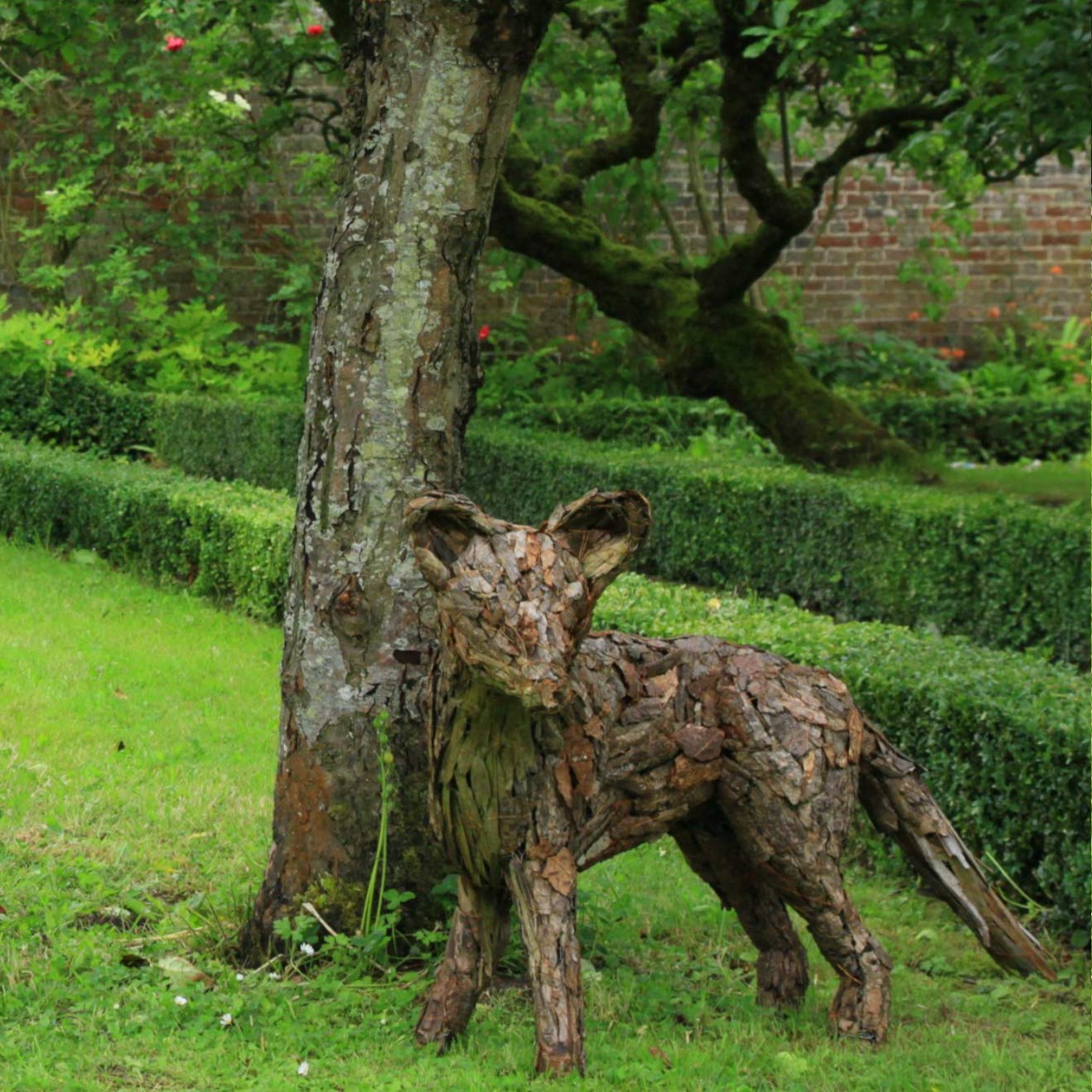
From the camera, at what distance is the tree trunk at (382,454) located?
3953 millimetres

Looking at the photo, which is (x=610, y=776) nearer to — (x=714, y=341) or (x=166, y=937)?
(x=166, y=937)

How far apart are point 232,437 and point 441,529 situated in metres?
9.71

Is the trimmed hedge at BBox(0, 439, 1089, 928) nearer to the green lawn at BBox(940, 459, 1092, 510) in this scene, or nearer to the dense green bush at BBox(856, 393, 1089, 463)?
the green lawn at BBox(940, 459, 1092, 510)

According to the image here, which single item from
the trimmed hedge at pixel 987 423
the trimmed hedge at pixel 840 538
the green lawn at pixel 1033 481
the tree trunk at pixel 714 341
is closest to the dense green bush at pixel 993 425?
the trimmed hedge at pixel 987 423

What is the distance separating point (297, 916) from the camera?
3.89 metres

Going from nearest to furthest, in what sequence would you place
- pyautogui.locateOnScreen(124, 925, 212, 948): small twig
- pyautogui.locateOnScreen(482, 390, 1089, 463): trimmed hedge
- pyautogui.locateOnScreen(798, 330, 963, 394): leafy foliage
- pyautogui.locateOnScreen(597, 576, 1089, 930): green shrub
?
pyautogui.locateOnScreen(124, 925, 212, 948): small twig → pyautogui.locateOnScreen(597, 576, 1089, 930): green shrub → pyautogui.locateOnScreen(482, 390, 1089, 463): trimmed hedge → pyautogui.locateOnScreen(798, 330, 963, 394): leafy foliage

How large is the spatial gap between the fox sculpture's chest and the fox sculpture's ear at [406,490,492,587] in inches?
9.7

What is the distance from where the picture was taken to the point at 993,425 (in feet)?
53.2

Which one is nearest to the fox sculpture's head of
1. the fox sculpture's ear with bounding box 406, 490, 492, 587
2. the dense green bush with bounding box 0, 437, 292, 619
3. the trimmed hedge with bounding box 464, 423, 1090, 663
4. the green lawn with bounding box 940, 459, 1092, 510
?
the fox sculpture's ear with bounding box 406, 490, 492, 587

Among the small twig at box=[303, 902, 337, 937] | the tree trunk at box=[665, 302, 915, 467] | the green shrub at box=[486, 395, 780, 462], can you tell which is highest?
the tree trunk at box=[665, 302, 915, 467]

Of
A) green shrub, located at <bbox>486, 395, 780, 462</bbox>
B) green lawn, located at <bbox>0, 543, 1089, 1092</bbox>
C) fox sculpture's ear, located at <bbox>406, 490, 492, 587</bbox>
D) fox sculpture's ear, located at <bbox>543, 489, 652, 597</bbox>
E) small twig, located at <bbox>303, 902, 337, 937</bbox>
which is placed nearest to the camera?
fox sculpture's ear, located at <bbox>406, 490, 492, 587</bbox>

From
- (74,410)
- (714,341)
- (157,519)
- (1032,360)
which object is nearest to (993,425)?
(1032,360)

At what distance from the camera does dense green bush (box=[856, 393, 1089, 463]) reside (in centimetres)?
1598

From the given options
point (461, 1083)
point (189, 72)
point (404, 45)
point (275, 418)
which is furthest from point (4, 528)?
point (461, 1083)
